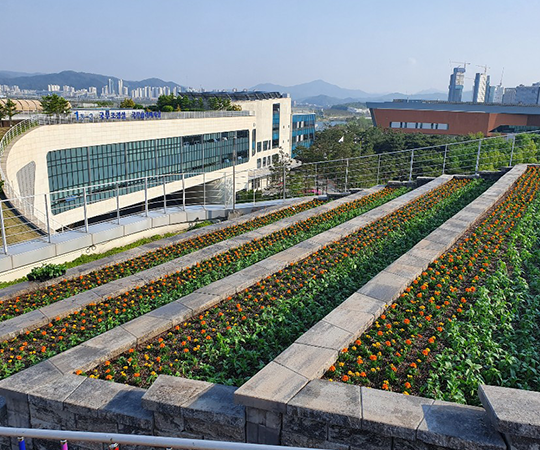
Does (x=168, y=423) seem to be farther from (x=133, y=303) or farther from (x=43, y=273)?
(x=43, y=273)

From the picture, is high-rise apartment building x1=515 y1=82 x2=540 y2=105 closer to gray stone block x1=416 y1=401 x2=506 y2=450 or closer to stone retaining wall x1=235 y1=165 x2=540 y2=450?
stone retaining wall x1=235 y1=165 x2=540 y2=450

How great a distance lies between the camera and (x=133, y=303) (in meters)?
6.54

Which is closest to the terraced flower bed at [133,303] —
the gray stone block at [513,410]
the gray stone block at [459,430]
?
the gray stone block at [459,430]

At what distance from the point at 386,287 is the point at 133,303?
3.56 meters

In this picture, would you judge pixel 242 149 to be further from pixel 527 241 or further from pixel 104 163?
pixel 527 241

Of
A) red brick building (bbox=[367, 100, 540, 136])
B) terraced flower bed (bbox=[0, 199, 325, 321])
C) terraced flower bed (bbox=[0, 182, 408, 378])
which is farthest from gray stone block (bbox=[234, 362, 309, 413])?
red brick building (bbox=[367, 100, 540, 136])

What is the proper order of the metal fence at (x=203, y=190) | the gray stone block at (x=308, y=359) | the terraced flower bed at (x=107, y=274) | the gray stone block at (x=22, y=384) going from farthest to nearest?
the metal fence at (x=203, y=190) → the terraced flower bed at (x=107, y=274) → the gray stone block at (x=22, y=384) → the gray stone block at (x=308, y=359)

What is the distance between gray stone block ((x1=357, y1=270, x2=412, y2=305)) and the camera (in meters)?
5.66

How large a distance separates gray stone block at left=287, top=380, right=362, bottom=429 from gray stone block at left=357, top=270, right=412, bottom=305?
2041 mm

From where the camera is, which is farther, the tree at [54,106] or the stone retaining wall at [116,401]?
the tree at [54,106]

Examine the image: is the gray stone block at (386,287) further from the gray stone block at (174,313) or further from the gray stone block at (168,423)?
the gray stone block at (168,423)

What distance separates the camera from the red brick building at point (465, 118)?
76.0 meters

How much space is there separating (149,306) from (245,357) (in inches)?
85.2

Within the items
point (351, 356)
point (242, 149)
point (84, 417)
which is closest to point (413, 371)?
point (351, 356)
